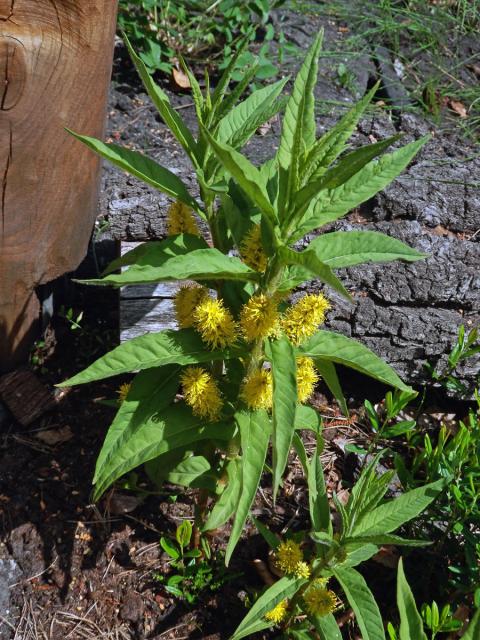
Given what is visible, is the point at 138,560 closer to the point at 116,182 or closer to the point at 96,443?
the point at 96,443

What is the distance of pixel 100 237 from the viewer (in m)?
3.16

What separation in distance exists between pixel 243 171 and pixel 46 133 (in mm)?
1151

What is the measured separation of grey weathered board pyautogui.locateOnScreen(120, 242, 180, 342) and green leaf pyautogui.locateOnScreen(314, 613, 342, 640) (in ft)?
4.38

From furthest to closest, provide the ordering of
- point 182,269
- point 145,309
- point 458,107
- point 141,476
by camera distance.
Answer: point 458,107 → point 145,309 → point 141,476 → point 182,269

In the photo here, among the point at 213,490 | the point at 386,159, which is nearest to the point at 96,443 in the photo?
the point at 213,490

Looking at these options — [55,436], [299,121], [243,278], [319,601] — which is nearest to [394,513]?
[319,601]

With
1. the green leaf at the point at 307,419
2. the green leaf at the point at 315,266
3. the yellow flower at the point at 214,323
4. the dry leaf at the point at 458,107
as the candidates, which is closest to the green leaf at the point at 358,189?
the green leaf at the point at 315,266

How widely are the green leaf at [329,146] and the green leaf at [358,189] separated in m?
0.13

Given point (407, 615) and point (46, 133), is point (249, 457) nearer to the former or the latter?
point (407, 615)

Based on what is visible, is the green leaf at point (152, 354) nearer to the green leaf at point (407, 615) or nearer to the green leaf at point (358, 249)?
the green leaf at point (358, 249)

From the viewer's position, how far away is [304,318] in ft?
5.83

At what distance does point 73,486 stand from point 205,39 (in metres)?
2.91

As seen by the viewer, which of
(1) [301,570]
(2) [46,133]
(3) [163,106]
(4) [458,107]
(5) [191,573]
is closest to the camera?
(3) [163,106]

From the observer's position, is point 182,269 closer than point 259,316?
Yes
